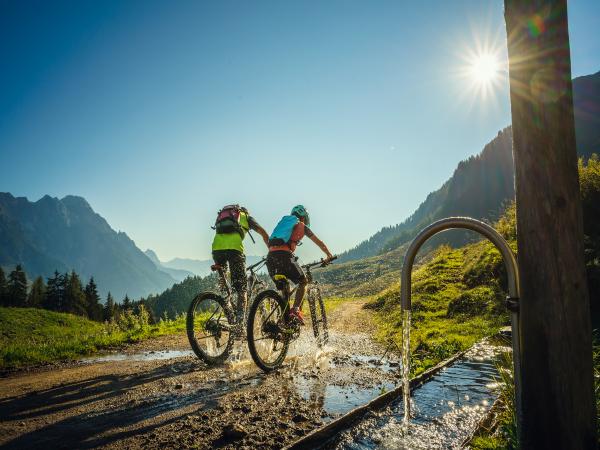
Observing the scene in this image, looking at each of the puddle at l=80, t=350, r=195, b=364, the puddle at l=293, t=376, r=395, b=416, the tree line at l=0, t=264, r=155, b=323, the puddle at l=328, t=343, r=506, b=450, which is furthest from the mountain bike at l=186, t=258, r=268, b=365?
the tree line at l=0, t=264, r=155, b=323

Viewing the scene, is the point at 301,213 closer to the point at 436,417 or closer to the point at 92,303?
the point at 436,417

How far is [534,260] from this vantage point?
2.22 meters

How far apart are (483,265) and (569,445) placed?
12.5 metres

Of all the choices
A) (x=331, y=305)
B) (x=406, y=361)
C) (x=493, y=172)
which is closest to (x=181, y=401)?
(x=406, y=361)

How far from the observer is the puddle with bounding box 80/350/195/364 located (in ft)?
26.9

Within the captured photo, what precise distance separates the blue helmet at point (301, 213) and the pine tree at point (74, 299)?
90.6 metres

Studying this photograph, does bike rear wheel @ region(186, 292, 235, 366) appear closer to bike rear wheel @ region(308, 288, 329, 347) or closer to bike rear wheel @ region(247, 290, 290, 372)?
bike rear wheel @ region(247, 290, 290, 372)

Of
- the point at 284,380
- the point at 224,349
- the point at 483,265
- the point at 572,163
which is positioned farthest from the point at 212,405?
the point at 483,265

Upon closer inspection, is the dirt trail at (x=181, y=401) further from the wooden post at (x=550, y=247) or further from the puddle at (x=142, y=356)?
the wooden post at (x=550, y=247)

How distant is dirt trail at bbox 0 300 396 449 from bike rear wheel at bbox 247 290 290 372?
29cm

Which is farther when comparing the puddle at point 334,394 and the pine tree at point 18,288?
the pine tree at point 18,288

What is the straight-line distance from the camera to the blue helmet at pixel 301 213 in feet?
25.8

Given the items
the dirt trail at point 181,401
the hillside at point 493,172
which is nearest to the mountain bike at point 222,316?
the dirt trail at point 181,401

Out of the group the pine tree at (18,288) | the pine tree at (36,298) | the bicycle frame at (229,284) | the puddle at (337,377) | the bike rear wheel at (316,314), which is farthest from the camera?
the pine tree at (36,298)
